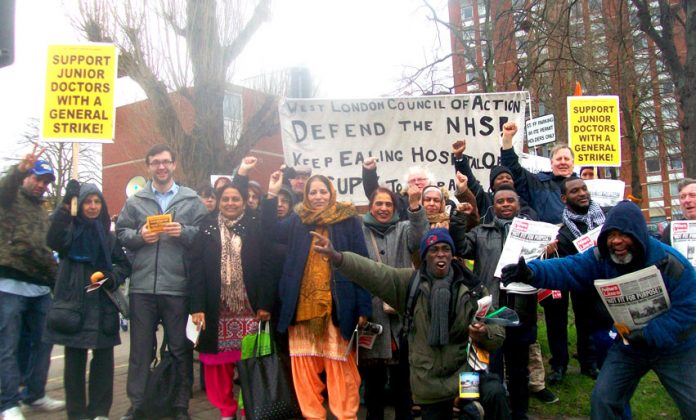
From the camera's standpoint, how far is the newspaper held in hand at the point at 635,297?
3555 millimetres

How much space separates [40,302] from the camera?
527cm

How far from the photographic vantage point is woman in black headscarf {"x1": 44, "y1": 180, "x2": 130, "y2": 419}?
4.62 m

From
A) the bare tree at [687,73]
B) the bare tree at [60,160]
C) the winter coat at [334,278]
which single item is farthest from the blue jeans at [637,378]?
the bare tree at [60,160]

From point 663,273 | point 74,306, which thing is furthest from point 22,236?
point 663,273

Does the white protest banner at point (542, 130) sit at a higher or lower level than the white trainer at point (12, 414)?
higher

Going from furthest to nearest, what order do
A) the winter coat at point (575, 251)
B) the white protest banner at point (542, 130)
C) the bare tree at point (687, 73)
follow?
the white protest banner at point (542, 130) → the bare tree at point (687, 73) → the winter coat at point (575, 251)

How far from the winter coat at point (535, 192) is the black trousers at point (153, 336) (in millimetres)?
3216

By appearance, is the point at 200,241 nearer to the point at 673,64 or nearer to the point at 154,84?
the point at 673,64

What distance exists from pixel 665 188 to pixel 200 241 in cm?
4653

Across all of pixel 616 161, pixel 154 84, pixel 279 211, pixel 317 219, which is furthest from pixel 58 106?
pixel 154 84

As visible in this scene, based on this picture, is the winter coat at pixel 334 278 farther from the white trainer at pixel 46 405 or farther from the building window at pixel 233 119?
the building window at pixel 233 119

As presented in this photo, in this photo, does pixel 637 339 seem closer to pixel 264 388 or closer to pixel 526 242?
pixel 526 242

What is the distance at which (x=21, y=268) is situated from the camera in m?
4.96

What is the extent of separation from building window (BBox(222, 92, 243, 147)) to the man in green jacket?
12664 mm
